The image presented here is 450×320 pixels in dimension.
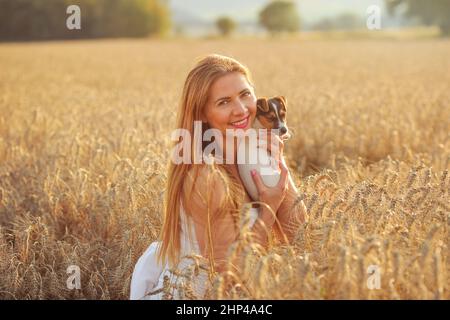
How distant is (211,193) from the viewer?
2639 millimetres

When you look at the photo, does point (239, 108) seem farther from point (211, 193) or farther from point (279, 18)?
point (279, 18)

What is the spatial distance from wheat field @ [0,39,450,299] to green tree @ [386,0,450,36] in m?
47.4

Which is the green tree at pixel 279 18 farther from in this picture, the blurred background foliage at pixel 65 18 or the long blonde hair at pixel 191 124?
the long blonde hair at pixel 191 124

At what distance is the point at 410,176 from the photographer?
3.15m

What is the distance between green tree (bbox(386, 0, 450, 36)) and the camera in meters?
52.5

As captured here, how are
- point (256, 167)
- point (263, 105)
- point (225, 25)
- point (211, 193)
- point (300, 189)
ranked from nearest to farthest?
point (211, 193) < point (256, 167) < point (263, 105) < point (300, 189) < point (225, 25)

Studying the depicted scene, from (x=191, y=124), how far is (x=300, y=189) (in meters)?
1.10

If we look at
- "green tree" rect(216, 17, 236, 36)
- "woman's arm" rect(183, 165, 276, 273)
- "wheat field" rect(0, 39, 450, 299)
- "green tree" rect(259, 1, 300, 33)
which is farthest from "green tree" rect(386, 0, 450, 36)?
"woman's arm" rect(183, 165, 276, 273)

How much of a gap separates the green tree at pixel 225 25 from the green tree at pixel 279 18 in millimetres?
4846

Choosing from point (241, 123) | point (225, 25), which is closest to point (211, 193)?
point (241, 123)

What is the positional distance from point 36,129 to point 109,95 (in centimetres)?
375

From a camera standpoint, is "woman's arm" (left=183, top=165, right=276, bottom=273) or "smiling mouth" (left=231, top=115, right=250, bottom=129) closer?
"woman's arm" (left=183, top=165, right=276, bottom=273)

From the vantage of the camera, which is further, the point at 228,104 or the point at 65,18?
the point at 65,18

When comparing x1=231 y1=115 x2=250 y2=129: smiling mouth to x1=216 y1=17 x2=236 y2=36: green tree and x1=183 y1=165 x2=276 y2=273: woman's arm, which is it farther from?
x1=216 y1=17 x2=236 y2=36: green tree
